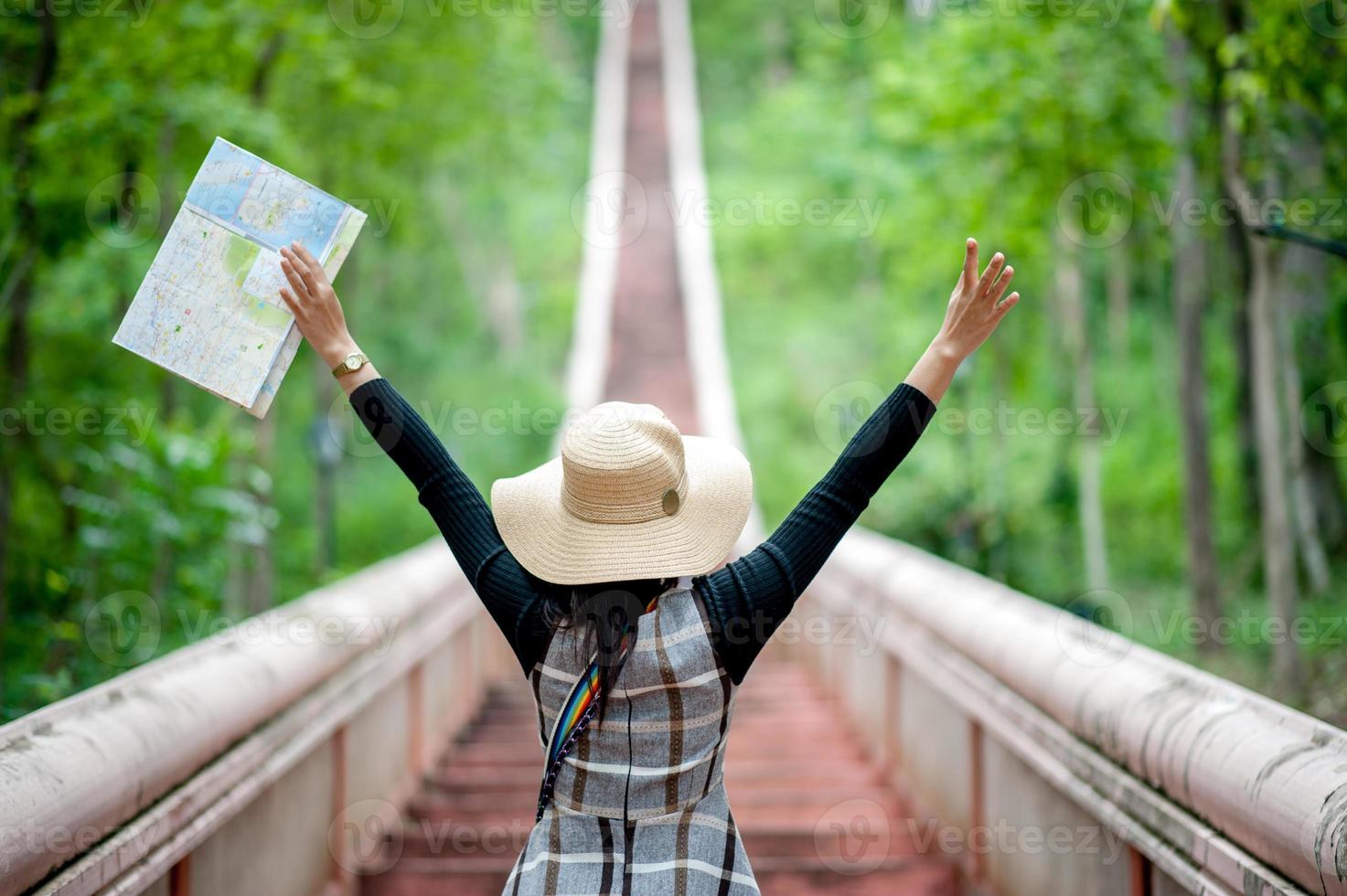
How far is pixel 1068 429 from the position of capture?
9477mm

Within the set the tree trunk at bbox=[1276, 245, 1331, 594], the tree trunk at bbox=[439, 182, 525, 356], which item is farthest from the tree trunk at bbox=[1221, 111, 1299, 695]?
the tree trunk at bbox=[439, 182, 525, 356]

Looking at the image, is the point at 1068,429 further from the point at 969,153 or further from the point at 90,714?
the point at 90,714

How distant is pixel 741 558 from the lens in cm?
177

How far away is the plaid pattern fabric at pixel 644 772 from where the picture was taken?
1.70 m

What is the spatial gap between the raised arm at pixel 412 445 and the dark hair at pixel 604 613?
0.26 ft

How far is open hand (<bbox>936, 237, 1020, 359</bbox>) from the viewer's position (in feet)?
6.06

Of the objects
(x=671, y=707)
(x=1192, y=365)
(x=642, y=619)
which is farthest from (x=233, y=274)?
(x=1192, y=365)

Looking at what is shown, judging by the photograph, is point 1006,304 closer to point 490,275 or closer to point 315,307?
point 315,307

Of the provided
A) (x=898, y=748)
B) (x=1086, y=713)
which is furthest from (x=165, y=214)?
(x=1086, y=713)

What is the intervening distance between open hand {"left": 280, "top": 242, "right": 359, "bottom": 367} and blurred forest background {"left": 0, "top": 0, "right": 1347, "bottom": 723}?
1.98 metres

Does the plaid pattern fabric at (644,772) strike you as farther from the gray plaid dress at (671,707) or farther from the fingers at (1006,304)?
the fingers at (1006,304)

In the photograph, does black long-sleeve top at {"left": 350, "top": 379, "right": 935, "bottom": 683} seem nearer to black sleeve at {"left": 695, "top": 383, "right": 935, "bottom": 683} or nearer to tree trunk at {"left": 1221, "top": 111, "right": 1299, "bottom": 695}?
black sleeve at {"left": 695, "top": 383, "right": 935, "bottom": 683}

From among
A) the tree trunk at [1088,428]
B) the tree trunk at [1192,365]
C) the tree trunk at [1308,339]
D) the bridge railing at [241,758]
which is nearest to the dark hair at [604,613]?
the bridge railing at [241,758]

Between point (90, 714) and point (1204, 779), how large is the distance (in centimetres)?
184
